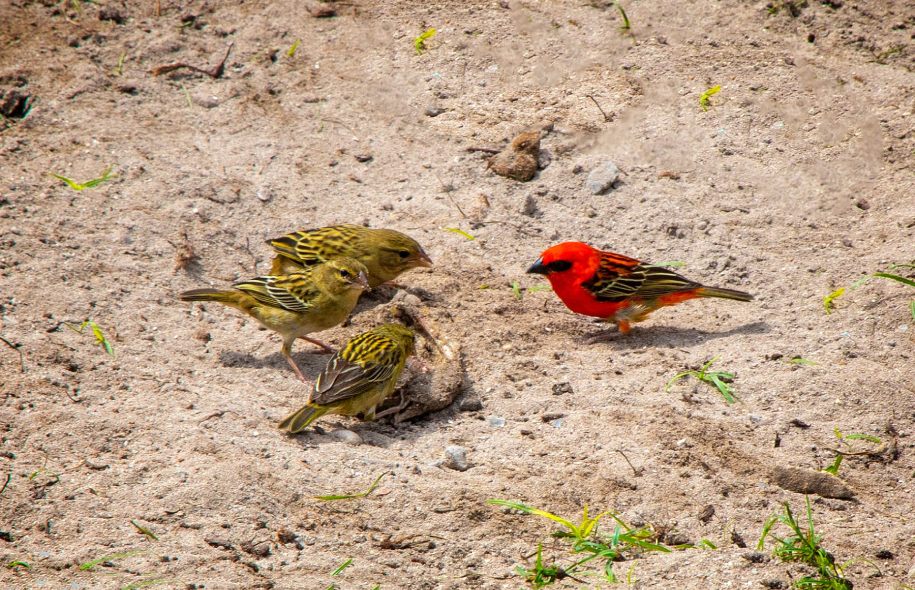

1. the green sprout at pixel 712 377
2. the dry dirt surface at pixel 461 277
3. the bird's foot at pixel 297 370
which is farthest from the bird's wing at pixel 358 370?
the green sprout at pixel 712 377

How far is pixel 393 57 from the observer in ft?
30.3

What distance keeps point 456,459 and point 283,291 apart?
1935mm

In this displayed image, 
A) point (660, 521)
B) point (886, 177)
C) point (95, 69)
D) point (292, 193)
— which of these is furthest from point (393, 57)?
point (660, 521)

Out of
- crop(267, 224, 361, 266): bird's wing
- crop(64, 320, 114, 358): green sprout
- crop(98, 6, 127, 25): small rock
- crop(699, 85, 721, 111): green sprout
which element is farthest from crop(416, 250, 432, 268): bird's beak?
crop(98, 6, 127, 25): small rock

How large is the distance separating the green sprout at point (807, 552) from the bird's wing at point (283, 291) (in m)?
3.37

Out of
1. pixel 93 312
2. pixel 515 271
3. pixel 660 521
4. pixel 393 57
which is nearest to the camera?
pixel 660 521

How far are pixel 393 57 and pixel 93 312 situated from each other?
405 cm

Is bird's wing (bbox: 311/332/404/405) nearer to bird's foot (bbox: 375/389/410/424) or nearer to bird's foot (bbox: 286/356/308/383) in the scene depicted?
bird's foot (bbox: 375/389/410/424)

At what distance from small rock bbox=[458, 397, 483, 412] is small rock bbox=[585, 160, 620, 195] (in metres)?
2.61

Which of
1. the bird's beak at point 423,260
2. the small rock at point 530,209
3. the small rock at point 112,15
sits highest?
the small rock at point 112,15

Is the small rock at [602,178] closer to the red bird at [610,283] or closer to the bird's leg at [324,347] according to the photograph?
the red bird at [610,283]

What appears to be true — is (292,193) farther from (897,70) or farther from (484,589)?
(897,70)

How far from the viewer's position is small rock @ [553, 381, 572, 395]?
612cm

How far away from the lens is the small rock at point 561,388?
612 centimetres
